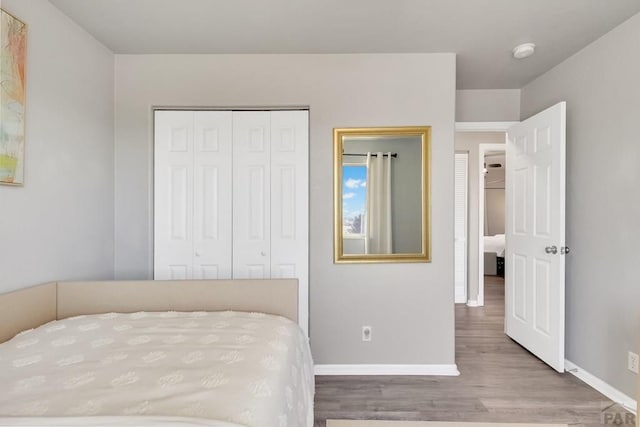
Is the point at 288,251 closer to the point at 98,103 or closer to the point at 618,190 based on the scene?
the point at 98,103

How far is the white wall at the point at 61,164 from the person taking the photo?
1738 millimetres

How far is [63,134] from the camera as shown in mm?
2021

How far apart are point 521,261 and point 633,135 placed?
Answer: 1260 mm

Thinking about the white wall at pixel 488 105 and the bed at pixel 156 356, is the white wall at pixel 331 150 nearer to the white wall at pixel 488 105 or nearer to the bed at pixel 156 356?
the bed at pixel 156 356

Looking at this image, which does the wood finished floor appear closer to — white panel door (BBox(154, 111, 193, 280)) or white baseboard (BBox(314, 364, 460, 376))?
white baseboard (BBox(314, 364, 460, 376))

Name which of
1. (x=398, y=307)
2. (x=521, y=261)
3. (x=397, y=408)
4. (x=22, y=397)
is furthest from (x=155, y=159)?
(x=521, y=261)

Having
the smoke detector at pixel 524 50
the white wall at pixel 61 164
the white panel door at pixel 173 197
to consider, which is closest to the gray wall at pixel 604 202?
the smoke detector at pixel 524 50

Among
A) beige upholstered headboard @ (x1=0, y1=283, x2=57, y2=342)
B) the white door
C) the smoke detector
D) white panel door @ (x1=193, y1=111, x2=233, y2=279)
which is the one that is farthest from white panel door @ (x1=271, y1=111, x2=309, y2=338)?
the white door

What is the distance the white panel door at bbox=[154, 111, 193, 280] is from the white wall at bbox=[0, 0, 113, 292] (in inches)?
13.6

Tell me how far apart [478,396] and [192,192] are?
248cm

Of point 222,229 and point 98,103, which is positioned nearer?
point 98,103

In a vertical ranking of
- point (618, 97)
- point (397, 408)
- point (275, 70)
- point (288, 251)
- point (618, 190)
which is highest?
point (275, 70)

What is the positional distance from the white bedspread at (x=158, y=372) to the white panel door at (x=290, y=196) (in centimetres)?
84

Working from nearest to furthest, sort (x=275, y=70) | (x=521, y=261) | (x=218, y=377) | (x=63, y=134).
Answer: (x=218, y=377) < (x=63, y=134) < (x=275, y=70) < (x=521, y=261)
